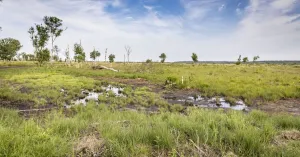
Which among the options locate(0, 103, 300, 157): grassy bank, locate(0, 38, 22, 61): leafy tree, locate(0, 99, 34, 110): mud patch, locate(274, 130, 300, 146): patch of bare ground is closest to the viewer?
locate(0, 103, 300, 157): grassy bank

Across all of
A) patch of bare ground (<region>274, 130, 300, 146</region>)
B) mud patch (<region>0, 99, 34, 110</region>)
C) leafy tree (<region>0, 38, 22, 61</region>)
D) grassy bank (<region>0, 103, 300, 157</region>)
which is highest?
leafy tree (<region>0, 38, 22, 61</region>)

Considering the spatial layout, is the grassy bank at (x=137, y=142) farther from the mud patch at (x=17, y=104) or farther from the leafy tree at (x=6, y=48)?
the leafy tree at (x=6, y=48)

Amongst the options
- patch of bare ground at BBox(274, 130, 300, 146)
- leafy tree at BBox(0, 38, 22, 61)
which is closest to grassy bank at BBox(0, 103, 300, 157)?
patch of bare ground at BBox(274, 130, 300, 146)

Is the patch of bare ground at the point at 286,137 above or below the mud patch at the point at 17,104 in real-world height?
above

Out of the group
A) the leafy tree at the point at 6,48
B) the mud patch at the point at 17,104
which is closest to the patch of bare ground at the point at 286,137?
the mud patch at the point at 17,104

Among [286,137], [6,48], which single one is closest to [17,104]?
[286,137]

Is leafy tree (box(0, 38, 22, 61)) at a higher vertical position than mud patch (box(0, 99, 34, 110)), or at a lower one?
higher

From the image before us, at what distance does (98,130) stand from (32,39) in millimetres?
63920

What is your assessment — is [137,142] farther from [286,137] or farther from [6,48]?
[6,48]

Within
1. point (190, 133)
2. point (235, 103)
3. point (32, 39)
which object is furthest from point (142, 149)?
point (32, 39)

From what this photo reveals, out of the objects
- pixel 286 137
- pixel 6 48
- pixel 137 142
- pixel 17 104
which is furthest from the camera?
pixel 6 48

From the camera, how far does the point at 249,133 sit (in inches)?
153

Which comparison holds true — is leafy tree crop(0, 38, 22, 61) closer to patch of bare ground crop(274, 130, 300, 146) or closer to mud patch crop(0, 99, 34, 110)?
mud patch crop(0, 99, 34, 110)

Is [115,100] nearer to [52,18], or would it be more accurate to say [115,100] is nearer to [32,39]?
[52,18]
